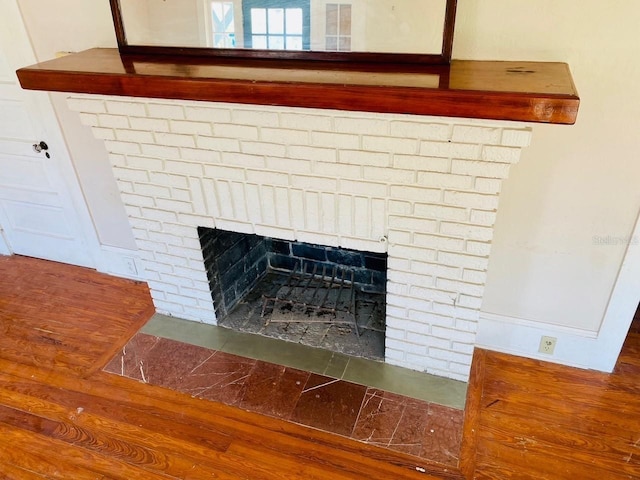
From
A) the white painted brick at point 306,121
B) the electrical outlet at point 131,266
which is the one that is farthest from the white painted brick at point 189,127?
the electrical outlet at point 131,266

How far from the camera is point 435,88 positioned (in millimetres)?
1455

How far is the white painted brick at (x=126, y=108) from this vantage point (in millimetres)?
1985

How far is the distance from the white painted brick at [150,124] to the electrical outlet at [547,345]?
6.14ft

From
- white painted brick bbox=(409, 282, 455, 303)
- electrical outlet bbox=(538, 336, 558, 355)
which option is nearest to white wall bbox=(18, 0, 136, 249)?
white painted brick bbox=(409, 282, 455, 303)

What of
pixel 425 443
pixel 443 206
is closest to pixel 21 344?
pixel 425 443

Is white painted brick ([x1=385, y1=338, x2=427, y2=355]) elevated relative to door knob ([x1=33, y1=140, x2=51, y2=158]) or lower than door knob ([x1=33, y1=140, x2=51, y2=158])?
lower

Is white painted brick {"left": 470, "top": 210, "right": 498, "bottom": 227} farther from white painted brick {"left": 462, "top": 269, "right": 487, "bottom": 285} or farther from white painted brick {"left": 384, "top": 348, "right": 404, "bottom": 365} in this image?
white painted brick {"left": 384, "top": 348, "right": 404, "bottom": 365}

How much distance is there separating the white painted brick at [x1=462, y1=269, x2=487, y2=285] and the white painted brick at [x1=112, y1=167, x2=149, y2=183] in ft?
4.62

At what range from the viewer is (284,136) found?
181 cm

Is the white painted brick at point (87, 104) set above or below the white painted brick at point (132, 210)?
above

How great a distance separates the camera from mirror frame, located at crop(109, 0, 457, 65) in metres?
1.65

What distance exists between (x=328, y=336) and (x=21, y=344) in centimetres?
155

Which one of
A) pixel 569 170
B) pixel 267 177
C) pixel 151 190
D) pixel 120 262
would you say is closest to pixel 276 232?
pixel 267 177

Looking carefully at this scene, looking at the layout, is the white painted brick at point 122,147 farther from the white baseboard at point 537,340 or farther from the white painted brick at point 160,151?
the white baseboard at point 537,340
